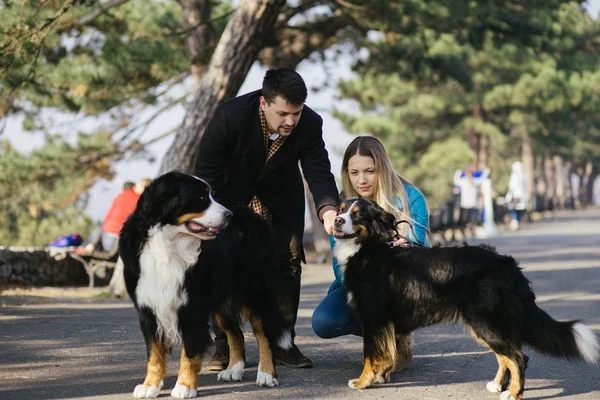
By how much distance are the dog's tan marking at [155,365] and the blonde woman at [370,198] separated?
159 cm

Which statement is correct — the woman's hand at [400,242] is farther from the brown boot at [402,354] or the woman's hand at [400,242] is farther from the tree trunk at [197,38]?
the tree trunk at [197,38]

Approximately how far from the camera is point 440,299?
5566 mm

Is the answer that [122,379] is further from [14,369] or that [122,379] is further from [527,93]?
[527,93]

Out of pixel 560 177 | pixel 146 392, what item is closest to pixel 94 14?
pixel 146 392

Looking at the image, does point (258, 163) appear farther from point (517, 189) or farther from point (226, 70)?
point (517, 189)

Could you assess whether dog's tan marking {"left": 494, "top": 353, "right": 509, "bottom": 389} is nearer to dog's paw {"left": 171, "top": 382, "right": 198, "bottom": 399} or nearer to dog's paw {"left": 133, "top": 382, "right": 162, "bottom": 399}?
dog's paw {"left": 171, "top": 382, "right": 198, "bottom": 399}

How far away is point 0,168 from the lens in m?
16.6

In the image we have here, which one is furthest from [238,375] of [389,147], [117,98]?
[389,147]

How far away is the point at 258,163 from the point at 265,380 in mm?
1625

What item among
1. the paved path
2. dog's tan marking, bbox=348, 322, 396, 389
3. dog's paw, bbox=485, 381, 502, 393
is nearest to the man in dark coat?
the paved path

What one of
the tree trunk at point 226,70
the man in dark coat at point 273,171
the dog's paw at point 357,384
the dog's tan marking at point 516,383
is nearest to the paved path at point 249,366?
the dog's paw at point 357,384

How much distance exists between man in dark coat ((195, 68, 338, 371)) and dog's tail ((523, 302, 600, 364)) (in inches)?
60.5

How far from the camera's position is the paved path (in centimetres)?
553

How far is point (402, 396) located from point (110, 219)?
10.2 m
